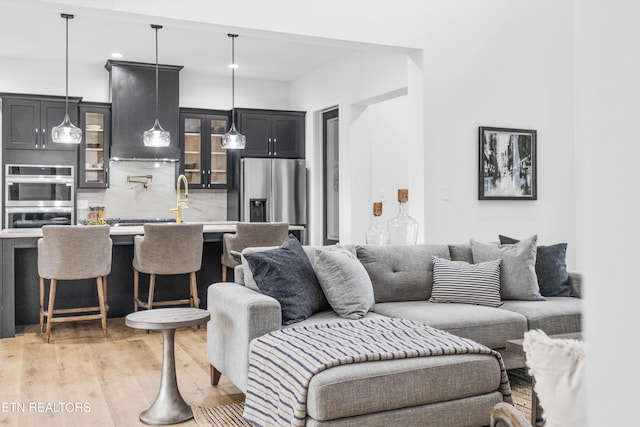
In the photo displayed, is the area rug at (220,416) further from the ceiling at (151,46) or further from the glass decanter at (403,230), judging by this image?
the ceiling at (151,46)

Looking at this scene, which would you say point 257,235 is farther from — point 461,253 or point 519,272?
point 519,272

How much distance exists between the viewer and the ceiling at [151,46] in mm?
5828

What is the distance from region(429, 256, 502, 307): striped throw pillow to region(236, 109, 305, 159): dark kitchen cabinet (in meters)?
4.49

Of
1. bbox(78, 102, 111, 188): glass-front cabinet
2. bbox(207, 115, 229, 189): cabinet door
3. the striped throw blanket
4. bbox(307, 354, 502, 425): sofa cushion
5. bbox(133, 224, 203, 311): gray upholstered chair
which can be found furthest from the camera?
bbox(207, 115, 229, 189): cabinet door

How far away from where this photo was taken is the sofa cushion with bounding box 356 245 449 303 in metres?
3.84

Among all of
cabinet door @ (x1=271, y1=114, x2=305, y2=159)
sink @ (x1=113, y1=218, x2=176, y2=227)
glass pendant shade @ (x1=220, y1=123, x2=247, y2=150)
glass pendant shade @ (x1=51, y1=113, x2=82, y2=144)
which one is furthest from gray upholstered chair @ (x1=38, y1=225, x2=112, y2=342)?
cabinet door @ (x1=271, y1=114, x2=305, y2=159)

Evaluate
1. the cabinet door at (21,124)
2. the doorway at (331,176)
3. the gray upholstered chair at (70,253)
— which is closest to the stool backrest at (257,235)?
the gray upholstered chair at (70,253)

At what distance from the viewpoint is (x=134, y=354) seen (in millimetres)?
4320

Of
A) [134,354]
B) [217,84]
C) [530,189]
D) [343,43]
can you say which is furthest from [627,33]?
[217,84]

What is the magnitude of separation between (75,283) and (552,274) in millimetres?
4030

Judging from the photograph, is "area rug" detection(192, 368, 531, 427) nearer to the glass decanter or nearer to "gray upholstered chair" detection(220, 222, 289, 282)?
the glass decanter

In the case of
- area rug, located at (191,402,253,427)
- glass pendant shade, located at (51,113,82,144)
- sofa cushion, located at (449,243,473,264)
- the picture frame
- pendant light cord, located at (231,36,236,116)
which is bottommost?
area rug, located at (191,402,253,427)

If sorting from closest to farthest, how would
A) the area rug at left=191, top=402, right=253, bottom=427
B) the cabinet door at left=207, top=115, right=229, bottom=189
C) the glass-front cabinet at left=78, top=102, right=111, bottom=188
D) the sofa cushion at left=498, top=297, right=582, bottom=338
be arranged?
the area rug at left=191, top=402, right=253, bottom=427 < the sofa cushion at left=498, top=297, right=582, bottom=338 < the glass-front cabinet at left=78, top=102, right=111, bottom=188 < the cabinet door at left=207, top=115, right=229, bottom=189

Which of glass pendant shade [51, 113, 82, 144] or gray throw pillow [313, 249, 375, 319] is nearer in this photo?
gray throw pillow [313, 249, 375, 319]
